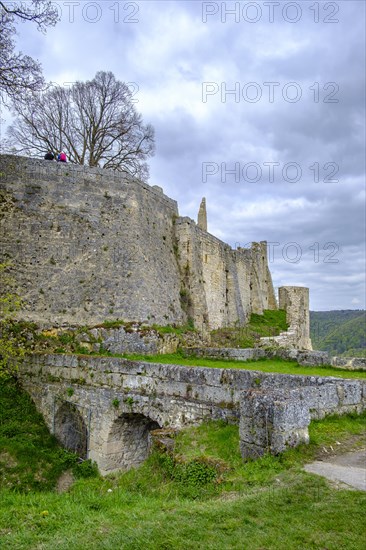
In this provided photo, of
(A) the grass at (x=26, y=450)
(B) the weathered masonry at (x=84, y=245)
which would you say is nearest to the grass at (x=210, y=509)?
(A) the grass at (x=26, y=450)

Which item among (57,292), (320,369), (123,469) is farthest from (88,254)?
(320,369)

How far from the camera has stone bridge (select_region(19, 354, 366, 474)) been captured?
717 centimetres

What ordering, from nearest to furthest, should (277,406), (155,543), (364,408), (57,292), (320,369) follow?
(155,543) < (277,406) < (364,408) < (320,369) < (57,292)

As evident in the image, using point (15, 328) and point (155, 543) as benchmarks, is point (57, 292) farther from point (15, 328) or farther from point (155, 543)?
point (155, 543)

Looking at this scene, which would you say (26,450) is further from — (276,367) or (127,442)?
(276,367)

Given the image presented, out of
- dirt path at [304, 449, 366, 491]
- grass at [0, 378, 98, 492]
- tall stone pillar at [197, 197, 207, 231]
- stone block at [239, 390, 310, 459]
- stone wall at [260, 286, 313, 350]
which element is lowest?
grass at [0, 378, 98, 492]

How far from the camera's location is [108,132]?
94.0 ft

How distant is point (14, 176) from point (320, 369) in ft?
52.2

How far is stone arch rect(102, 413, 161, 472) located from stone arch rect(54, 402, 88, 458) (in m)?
2.30

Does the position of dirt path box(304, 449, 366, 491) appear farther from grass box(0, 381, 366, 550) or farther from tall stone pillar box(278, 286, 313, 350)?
tall stone pillar box(278, 286, 313, 350)

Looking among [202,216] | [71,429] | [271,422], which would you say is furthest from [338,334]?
[271,422]

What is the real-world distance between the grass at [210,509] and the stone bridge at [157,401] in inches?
17.3

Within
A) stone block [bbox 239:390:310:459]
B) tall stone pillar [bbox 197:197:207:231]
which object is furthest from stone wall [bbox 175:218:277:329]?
stone block [bbox 239:390:310:459]

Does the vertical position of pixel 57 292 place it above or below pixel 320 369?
above
